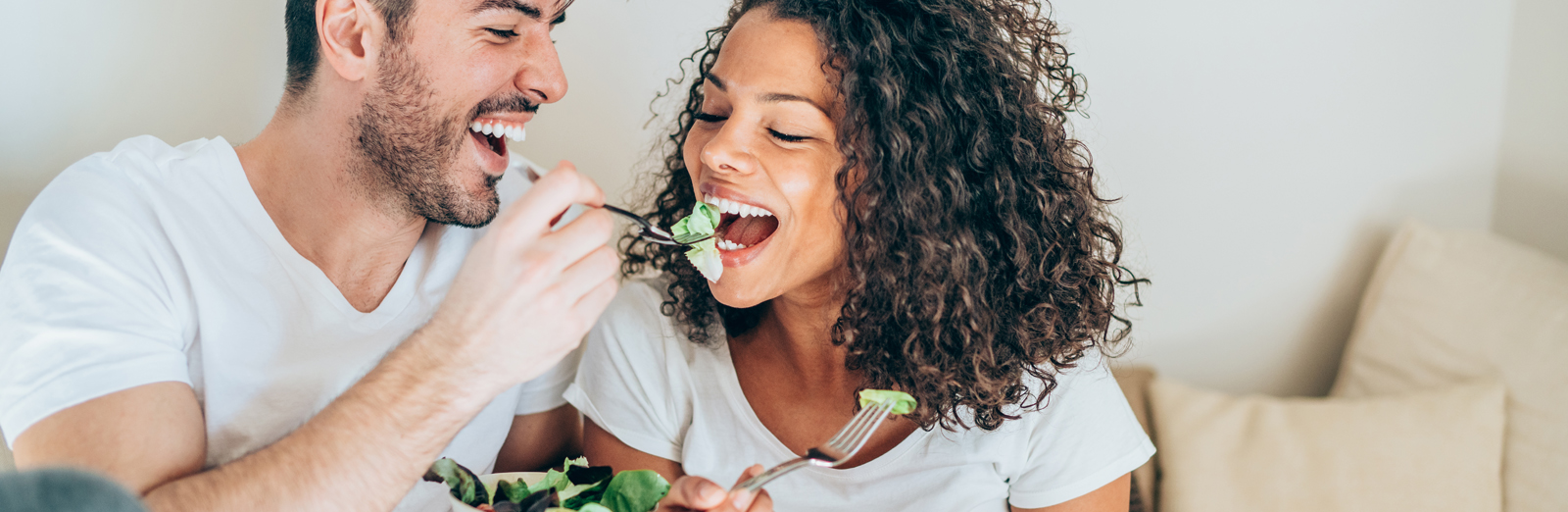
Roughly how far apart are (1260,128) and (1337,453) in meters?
0.76

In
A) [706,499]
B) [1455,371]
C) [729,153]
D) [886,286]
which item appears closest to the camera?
[706,499]

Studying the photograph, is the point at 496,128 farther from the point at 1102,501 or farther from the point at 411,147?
the point at 1102,501

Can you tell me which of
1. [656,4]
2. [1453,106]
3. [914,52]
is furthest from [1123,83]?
[656,4]

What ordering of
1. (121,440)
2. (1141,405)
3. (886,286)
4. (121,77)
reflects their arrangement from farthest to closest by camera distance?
(1141,405) < (121,77) < (886,286) < (121,440)

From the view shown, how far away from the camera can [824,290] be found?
1.46m

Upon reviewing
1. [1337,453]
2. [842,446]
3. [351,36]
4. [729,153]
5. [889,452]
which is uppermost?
[351,36]

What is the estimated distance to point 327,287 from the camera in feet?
4.72

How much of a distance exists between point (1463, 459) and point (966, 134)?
1241 mm

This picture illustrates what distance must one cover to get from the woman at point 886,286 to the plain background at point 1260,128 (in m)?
0.53

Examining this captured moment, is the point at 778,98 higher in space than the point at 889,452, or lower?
higher

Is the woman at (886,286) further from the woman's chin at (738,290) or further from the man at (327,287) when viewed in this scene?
the man at (327,287)

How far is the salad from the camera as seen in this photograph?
99cm

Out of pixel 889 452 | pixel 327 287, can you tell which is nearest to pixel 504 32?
pixel 327 287

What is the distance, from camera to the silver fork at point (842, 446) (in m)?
1.05
